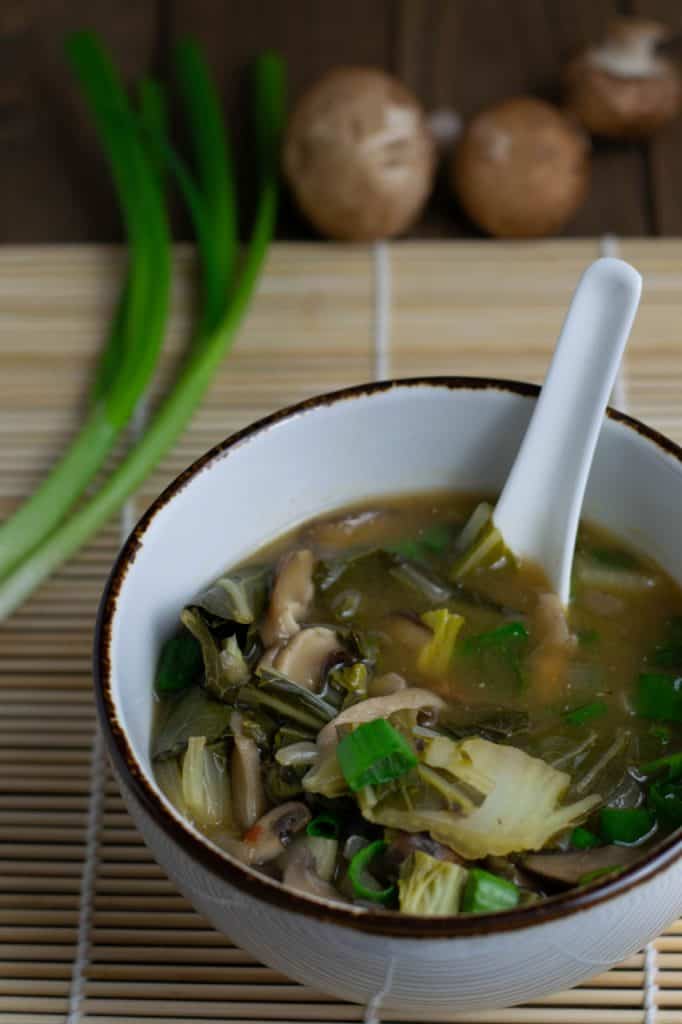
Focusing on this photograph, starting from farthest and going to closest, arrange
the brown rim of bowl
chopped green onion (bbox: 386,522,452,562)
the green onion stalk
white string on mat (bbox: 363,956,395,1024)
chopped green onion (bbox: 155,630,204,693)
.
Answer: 1. the green onion stalk
2. chopped green onion (bbox: 386,522,452,562)
3. chopped green onion (bbox: 155,630,204,693)
4. white string on mat (bbox: 363,956,395,1024)
5. the brown rim of bowl

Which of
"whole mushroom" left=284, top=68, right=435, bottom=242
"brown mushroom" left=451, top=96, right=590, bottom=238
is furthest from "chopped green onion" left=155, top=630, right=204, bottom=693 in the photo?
"brown mushroom" left=451, top=96, right=590, bottom=238

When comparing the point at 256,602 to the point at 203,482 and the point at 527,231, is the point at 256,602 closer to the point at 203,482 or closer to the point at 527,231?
the point at 203,482

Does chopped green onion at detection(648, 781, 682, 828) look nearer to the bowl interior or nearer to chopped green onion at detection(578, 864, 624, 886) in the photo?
chopped green onion at detection(578, 864, 624, 886)

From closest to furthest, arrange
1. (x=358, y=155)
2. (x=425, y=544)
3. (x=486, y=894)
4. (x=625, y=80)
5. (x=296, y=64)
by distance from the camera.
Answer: (x=486, y=894)
(x=425, y=544)
(x=358, y=155)
(x=625, y=80)
(x=296, y=64)

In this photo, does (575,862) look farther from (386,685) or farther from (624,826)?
(386,685)

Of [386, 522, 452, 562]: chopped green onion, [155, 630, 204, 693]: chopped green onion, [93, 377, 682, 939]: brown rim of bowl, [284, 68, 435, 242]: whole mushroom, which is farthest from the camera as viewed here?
[284, 68, 435, 242]: whole mushroom

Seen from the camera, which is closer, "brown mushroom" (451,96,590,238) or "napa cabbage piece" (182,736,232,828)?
"napa cabbage piece" (182,736,232,828)

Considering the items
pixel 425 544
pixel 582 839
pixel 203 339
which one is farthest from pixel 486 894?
pixel 203 339
